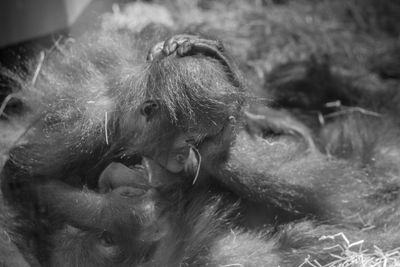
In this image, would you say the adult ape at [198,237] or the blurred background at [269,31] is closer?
the adult ape at [198,237]

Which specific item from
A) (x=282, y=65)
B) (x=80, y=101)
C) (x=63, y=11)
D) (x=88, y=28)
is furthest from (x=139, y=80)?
(x=282, y=65)

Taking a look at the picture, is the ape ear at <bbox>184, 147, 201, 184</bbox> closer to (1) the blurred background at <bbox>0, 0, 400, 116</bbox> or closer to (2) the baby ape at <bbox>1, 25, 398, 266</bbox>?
(2) the baby ape at <bbox>1, 25, 398, 266</bbox>

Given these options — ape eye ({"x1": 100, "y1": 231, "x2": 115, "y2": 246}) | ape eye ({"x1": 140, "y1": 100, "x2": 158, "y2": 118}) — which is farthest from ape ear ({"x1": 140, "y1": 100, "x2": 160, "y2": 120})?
ape eye ({"x1": 100, "y1": 231, "x2": 115, "y2": 246})

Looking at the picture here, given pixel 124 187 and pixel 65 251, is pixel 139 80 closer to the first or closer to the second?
pixel 124 187

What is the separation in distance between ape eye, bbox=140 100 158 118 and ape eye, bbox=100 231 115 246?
1.54 ft

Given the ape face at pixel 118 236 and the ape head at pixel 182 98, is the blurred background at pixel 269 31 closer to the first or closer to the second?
the ape head at pixel 182 98

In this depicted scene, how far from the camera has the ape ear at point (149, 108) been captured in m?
2.22

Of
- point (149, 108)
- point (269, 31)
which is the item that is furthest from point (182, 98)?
point (269, 31)

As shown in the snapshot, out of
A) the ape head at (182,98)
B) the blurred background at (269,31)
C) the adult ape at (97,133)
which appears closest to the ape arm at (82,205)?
the adult ape at (97,133)

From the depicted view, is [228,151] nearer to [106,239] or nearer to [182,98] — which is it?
[182,98]

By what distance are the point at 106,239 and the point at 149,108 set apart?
1.71 feet

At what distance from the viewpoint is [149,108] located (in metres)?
2.25

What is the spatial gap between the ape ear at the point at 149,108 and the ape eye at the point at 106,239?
0.46 meters

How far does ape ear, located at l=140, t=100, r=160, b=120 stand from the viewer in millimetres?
2221
